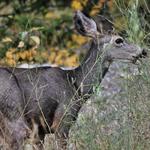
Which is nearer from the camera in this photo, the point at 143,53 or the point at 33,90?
the point at 33,90

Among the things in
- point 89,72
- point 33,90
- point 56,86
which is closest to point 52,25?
point 89,72

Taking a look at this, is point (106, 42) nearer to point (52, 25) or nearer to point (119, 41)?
point (119, 41)

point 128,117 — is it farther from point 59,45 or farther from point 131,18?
point 59,45

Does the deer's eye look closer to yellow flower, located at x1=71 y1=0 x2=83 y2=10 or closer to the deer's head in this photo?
the deer's head

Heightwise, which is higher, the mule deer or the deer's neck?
the mule deer

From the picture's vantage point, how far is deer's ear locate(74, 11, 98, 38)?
1024 cm

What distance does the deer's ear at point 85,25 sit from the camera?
33.6ft

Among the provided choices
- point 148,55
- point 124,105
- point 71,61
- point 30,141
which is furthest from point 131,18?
point 71,61

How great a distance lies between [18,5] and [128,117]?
7890 millimetres

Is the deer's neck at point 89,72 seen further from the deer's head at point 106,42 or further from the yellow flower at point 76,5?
the yellow flower at point 76,5

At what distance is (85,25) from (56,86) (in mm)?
872

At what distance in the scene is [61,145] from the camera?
29.1 ft

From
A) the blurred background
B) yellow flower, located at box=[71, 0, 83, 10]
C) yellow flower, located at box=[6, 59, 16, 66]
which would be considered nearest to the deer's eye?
yellow flower, located at box=[6, 59, 16, 66]

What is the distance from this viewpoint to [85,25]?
33.6 ft
